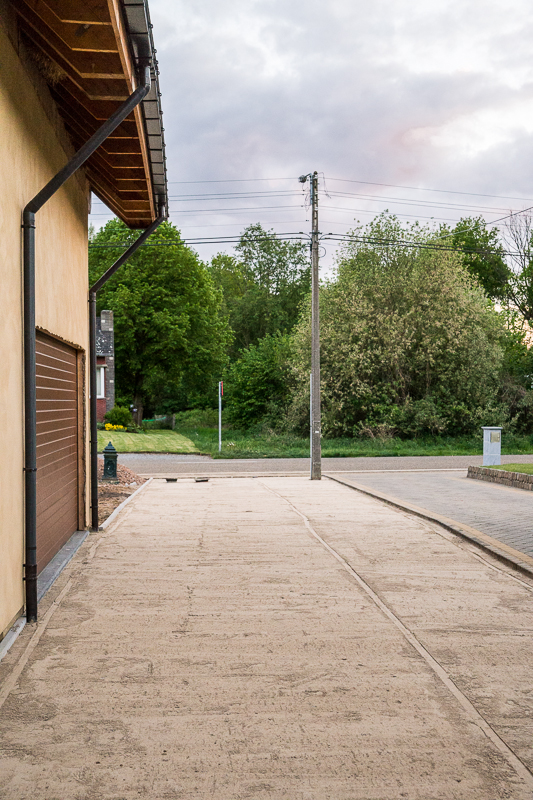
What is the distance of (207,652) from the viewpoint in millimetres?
4805

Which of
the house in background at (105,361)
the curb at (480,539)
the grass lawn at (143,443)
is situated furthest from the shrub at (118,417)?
the curb at (480,539)

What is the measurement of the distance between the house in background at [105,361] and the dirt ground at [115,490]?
74.6ft

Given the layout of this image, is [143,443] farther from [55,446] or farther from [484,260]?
[484,260]

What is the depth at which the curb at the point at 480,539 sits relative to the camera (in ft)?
24.4

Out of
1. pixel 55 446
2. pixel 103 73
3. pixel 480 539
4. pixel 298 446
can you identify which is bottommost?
pixel 298 446

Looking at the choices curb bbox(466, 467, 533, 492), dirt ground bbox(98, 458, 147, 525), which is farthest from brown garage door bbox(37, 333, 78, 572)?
curb bbox(466, 467, 533, 492)

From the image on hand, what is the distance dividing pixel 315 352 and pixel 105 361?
80.5ft

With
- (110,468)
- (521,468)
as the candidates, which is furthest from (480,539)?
(110,468)

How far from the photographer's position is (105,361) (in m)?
40.9

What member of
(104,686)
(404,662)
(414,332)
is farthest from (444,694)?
(414,332)

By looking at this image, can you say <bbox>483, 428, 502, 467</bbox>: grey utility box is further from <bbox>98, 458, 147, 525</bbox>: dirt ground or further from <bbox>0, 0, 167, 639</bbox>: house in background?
<bbox>0, 0, 167, 639</bbox>: house in background

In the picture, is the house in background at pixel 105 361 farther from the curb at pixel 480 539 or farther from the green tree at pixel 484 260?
the curb at pixel 480 539

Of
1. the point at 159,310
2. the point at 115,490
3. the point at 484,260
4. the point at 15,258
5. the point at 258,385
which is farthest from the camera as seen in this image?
the point at 484,260

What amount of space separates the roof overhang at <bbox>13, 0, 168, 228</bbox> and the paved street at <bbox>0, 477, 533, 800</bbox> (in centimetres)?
416
